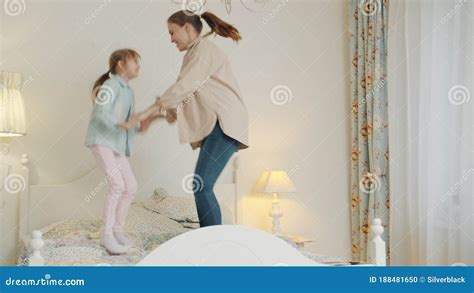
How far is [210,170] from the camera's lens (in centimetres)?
279

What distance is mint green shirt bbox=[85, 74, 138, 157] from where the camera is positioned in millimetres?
2744

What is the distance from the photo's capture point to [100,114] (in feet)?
8.99

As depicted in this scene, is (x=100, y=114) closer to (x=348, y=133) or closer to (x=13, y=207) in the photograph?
(x=13, y=207)

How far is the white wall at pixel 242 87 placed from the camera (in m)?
3.11

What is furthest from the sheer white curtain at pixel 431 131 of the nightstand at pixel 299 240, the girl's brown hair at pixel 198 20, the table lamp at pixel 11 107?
the table lamp at pixel 11 107

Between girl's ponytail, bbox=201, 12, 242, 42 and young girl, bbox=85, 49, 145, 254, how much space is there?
1.41ft

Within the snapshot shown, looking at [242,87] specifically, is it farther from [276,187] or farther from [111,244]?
[111,244]

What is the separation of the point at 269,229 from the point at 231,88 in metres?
0.93

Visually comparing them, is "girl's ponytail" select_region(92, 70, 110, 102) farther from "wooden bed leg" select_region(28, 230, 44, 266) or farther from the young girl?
"wooden bed leg" select_region(28, 230, 44, 266)

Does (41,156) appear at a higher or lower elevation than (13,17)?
lower

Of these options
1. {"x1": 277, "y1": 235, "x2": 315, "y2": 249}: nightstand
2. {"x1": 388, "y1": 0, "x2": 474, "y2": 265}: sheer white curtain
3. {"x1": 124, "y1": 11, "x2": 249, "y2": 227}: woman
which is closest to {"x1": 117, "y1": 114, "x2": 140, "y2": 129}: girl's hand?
{"x1": 124, "y1": 11, "x2": 249, "y2": 227}: woman

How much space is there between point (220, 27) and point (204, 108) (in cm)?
44

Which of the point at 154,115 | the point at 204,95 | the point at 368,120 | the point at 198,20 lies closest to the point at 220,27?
the point at 198,20
